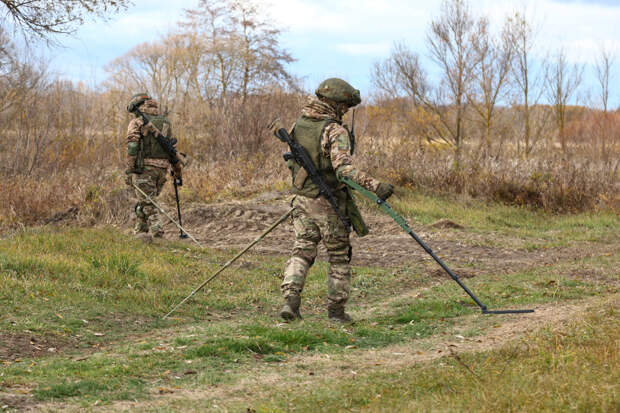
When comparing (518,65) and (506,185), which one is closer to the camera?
(506,185)

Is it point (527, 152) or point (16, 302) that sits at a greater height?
point (527, 152)

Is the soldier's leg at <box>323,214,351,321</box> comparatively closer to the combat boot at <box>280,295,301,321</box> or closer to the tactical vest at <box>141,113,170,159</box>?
the combat boot at <box>280,295,301,321</box>

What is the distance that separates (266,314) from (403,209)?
8.09 meters

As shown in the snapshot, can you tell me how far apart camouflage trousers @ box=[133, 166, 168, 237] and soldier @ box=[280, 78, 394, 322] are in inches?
196

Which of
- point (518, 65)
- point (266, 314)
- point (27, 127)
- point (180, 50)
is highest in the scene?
point (180, 50)

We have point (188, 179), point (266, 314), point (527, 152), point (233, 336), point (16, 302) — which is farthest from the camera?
point (527, 152)

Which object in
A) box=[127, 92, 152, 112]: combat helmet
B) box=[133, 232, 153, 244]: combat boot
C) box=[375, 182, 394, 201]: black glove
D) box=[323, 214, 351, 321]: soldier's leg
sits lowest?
box=[133, 232, 153, 244]: combat boot

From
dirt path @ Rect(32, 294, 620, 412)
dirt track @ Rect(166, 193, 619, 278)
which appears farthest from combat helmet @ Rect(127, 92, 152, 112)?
dirt path @ Rect(32, 294, 620, 412)

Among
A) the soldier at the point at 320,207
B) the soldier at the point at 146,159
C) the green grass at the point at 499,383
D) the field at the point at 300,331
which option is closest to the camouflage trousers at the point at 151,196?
the soldier at the point at 146,159

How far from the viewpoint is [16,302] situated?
700cm

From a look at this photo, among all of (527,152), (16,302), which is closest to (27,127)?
(16,302)

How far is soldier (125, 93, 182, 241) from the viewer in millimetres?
10633

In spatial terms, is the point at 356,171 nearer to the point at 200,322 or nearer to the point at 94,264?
the point at 200,322

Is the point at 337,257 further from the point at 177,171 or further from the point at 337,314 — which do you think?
the point at 177,171
